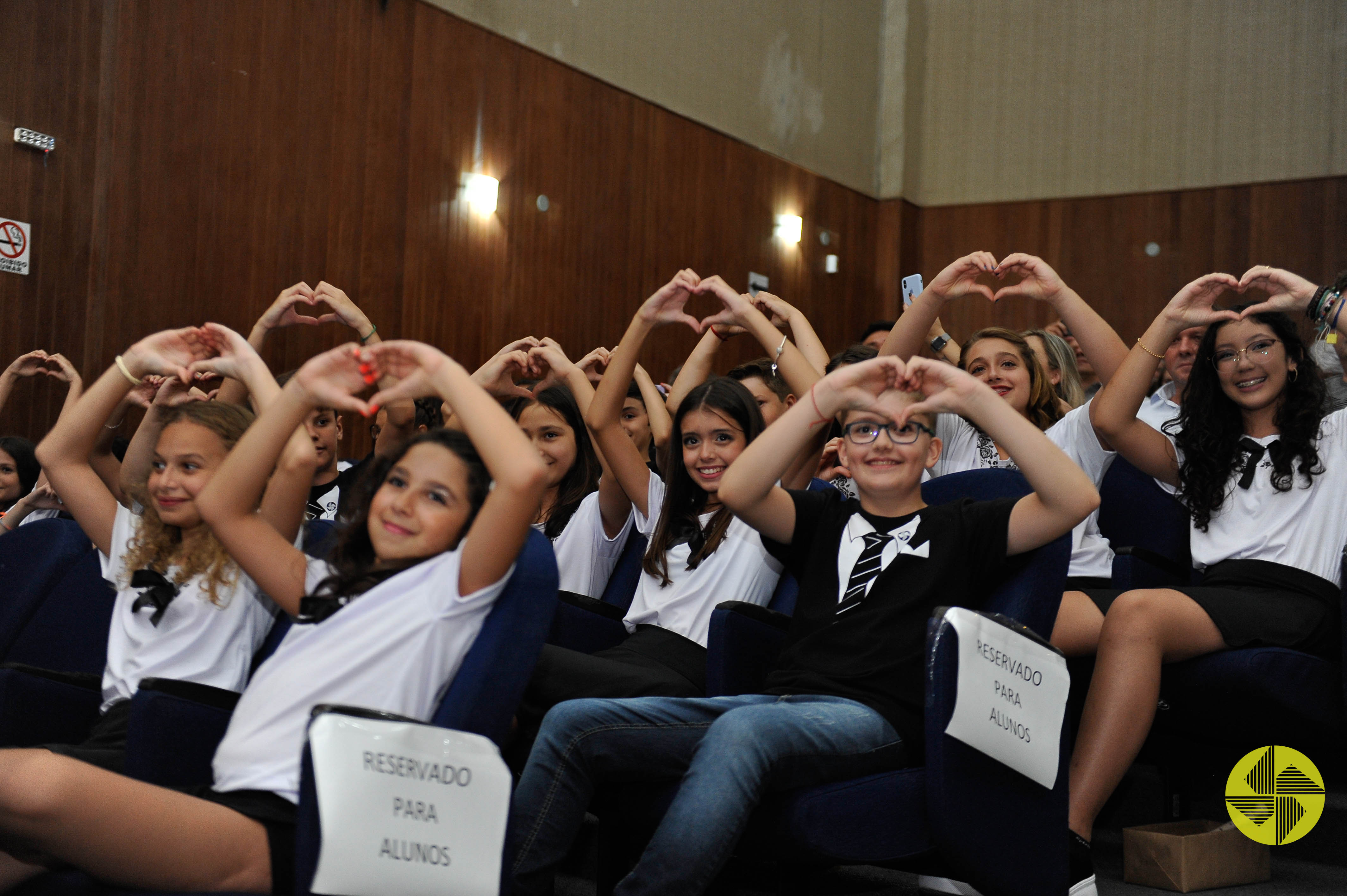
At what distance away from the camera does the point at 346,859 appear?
1458 millimetres

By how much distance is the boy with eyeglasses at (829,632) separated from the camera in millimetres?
1855

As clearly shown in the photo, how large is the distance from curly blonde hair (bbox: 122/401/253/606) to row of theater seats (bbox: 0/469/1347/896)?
0.49 ft

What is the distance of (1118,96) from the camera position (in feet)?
24.8

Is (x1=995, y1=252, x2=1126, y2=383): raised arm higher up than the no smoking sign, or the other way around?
the no smoking sign

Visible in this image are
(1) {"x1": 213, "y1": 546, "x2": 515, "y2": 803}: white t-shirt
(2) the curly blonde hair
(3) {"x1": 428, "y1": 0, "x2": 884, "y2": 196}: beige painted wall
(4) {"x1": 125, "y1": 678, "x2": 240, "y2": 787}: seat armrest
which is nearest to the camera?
(1) {"x1": 213, "y1": 546, "x2": 515, "y2": 803}: white t-shirt

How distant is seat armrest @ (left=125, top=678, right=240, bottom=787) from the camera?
185cm

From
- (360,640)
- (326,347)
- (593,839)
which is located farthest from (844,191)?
(360,640)

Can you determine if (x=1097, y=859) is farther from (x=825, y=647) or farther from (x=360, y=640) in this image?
(x=360, y=640)

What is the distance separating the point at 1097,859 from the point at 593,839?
1132mm

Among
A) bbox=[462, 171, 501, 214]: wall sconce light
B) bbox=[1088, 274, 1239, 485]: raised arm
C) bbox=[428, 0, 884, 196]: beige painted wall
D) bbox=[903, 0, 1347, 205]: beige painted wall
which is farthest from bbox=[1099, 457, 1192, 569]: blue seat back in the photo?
bbox=[903, 0, 1347, 205]: beige painted wall

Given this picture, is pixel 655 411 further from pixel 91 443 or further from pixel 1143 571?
pixel 91 443

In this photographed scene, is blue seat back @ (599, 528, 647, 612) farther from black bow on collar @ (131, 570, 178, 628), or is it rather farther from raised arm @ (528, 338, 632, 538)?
black bow on collar @ (131, 570, 178, 628)

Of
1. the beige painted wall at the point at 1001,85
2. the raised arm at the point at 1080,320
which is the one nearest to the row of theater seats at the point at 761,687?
the raised arm at the point at 1080,320

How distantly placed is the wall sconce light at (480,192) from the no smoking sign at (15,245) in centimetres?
190
